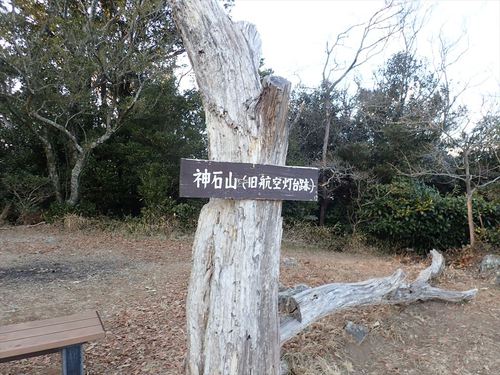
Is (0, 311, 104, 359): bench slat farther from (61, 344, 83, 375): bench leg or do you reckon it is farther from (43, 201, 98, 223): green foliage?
(43, 201, 98, 223): green foliage

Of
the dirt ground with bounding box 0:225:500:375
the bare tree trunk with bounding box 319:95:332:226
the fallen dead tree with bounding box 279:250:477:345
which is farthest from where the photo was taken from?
the bare tree trunk with bounding box 319:95:332:226

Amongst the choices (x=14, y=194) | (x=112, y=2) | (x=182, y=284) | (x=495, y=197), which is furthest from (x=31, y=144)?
(x=495, y=197)

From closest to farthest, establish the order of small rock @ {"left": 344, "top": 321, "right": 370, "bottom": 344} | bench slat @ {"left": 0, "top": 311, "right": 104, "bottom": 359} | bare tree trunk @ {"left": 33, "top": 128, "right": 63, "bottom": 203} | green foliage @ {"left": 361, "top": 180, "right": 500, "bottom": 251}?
1. bench slat @ {"left": 0, "top": 311, "right": 104, "bottom": 359}
2. small rock @ {"left": 344, "top": 321, "right": 370, "bottom": 344}
3. green foliage @ {"left": 361, "top": 180, "right": 500, "bottom": 251}
4. bare tree trunk @ {"left": 33, "top": 128, "right": 63, "bottom": 203}

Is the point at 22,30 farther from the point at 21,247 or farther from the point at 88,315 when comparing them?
the point at 88,315

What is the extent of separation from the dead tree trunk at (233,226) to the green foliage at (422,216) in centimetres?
716

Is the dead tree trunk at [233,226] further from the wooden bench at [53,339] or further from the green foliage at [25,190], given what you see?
the green foliage at [25,190]

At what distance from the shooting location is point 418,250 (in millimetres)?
8758

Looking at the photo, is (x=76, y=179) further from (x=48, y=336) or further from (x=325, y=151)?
(x=48, y=336)

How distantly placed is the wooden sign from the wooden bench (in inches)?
47.0

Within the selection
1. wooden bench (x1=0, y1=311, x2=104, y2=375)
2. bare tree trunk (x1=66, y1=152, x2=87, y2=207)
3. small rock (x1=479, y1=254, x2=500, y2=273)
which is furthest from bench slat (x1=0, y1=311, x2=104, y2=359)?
bare tree trunk (x1=66, y1=152, x2=87, y2=207)

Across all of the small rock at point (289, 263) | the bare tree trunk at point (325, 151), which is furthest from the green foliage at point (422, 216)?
the small rock at point (289, 263)

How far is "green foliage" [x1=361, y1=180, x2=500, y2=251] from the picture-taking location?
26.2 feet

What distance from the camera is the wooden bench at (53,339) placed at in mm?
2047

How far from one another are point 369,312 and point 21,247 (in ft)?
19.1
